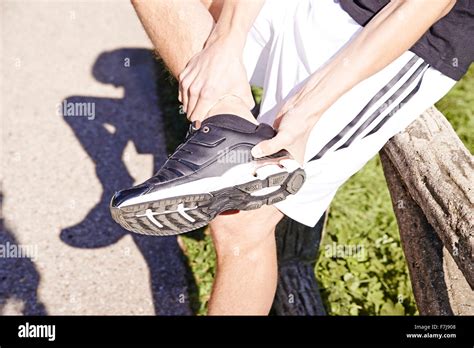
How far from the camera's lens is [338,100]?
8.13 feet

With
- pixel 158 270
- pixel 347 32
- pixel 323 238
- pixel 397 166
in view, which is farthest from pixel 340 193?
pixel 347 32

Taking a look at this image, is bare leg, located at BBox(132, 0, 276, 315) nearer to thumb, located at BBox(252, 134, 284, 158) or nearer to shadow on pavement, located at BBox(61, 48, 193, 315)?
thumb, located at BBox(252, 134, 284, 158)

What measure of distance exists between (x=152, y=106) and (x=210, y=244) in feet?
5.00

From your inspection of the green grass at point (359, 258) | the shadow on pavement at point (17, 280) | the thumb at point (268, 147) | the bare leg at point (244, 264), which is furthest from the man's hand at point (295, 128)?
the shadow on pavement at point (17, 280)

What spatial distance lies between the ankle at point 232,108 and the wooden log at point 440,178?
1.85 feet

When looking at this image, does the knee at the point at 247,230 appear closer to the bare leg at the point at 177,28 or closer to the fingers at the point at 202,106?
the fingers at the point at 202,106

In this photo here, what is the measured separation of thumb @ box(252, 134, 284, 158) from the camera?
231 centimetres

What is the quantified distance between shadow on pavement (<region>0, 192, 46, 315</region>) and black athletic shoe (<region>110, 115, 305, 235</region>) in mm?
1330

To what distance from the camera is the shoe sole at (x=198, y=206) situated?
2209 mm

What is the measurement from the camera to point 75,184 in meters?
4.33

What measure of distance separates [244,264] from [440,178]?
2.13 feet

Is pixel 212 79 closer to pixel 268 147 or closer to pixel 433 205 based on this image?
pixel 268 147

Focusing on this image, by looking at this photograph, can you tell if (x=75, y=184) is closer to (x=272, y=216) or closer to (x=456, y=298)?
(x=272, y=216)

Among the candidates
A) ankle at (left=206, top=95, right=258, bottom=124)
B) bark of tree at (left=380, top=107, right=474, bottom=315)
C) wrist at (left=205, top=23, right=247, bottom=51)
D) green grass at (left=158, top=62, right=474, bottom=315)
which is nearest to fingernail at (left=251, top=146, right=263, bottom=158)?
ankle at (left=206, top=95, right=258, bottom=124)
